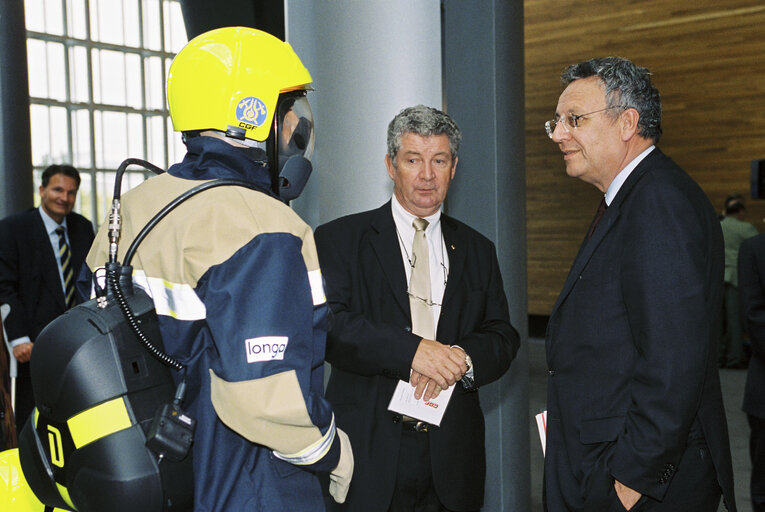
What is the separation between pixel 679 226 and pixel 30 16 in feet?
49.3

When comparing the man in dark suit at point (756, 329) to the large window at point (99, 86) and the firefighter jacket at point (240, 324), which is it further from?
the large window at point (99, 86)

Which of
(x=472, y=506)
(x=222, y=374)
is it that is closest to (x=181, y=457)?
(x=222, y=374)

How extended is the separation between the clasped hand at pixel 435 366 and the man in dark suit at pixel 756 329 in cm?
175

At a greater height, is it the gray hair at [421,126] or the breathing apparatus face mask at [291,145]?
the gray hair at [421,126]

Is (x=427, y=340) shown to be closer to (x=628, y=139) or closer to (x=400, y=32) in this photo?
(x=628, y=139)

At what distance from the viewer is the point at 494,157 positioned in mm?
3430

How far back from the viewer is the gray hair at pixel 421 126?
2.42 metres

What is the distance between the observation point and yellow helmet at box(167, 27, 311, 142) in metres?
1.50

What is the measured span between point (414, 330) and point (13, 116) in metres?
7.21

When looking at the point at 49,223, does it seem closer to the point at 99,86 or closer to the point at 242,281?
the point at 242,281

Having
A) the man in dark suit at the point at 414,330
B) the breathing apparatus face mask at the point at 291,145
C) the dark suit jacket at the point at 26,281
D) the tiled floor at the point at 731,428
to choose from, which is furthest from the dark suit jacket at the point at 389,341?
the dark suit jacket at the point at 26,281

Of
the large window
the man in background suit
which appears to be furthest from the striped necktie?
the large window

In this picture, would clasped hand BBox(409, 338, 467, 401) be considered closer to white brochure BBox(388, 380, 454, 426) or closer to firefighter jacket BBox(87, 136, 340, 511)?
white brochure BBox(388, 380, 454, 426)

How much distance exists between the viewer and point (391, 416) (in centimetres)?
229
